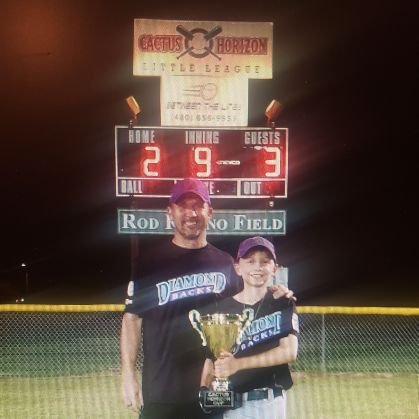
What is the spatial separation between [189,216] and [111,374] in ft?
9.48

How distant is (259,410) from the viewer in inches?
188

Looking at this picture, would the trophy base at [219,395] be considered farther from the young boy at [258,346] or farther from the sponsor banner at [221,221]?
the sponsor banner at [221,221]

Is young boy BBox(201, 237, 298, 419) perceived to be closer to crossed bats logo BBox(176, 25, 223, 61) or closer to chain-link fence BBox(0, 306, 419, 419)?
chain-link fence BBox(0, 306, 419, 419)

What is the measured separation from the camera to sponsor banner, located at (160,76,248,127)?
9.17 meters

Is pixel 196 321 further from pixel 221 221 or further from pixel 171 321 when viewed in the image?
pixel 221 221

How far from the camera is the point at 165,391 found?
15.4ft

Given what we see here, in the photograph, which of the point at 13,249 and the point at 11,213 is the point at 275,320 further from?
the point at 11,213

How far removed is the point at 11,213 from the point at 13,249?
3.80 meters

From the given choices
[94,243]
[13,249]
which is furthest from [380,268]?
[13,249]

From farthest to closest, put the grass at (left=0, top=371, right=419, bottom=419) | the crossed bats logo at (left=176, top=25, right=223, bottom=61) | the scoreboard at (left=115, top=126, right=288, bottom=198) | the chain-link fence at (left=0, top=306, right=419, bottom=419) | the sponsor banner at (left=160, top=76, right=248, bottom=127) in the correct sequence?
the sponsor banner at (left=160, top=76, right=248, bottom=127) → the crossed bats logo at (left=176, top=25, right=223, bottom=61) → the scoreboard at (left=115, top=126, right=288, bottom=198) → the chain-link fence at (left=0, top=306, right=419, bottom=419) → the grass at (left=0, top=371, right=419, bottom=419)

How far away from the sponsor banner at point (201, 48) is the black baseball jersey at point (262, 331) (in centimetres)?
501

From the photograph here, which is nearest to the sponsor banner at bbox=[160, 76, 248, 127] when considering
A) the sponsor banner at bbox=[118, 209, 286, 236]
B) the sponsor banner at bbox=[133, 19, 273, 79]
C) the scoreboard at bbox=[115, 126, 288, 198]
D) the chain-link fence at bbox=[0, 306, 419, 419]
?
the sponsor banner at bbox=[133, 19, 273, 79]

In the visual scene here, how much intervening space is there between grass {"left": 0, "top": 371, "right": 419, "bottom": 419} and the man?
5.63 ft

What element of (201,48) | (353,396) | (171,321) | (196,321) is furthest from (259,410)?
(201,48)
